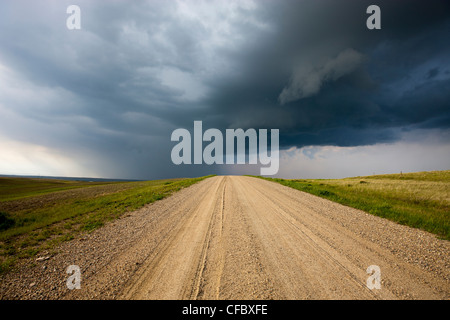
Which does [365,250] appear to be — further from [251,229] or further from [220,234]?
[220,234]

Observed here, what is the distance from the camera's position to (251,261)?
4.96 metres

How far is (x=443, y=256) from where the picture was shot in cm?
530

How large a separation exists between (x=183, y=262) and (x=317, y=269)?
367 cm

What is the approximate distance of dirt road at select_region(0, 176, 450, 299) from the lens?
3.79 m

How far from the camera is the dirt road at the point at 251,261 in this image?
3.79 m

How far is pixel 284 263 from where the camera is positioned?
4.83 m

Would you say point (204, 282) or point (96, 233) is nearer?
point (204, 282)
